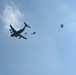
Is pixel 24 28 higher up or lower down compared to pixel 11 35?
higher up

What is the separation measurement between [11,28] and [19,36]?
21.2 ft

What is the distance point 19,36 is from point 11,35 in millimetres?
6098

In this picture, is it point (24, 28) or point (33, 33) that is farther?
point (24, 28)

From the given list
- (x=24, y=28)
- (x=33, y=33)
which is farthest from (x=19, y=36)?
(x=33, y=33)

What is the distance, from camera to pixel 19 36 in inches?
4830

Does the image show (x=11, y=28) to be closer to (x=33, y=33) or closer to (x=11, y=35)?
(x=11, y=35)

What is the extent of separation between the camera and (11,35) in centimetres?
11794

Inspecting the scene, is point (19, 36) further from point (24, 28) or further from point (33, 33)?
point (33, 33)

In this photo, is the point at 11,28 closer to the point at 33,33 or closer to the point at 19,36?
the point at 19,36

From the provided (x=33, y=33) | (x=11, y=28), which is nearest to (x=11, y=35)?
(x=11, y=28)

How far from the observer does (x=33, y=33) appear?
112 metres

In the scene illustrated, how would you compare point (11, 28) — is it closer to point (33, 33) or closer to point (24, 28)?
point (24, 28)

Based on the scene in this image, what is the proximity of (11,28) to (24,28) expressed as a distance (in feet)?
22.8

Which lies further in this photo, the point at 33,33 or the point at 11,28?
the point at 11,28
